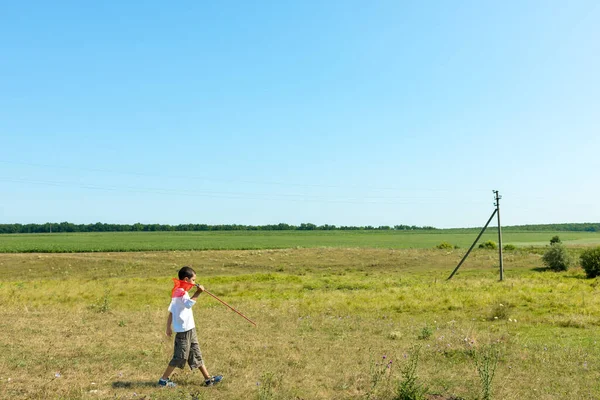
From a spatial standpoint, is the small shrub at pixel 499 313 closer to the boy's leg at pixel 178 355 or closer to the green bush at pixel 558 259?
the boy's leg at pixel 178 355

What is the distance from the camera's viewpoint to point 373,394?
8266mm

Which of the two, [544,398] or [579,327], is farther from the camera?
[579,327]

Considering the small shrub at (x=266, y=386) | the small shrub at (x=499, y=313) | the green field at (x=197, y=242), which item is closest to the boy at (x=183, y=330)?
the small shrub at (x=266, y=386)

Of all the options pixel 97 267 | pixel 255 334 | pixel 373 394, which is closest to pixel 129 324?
pixel 255 334

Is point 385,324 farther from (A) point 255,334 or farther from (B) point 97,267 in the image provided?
(B) point 97,267

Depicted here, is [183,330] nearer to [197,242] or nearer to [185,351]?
[185,351]

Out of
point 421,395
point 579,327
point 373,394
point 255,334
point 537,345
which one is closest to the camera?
point 421,395

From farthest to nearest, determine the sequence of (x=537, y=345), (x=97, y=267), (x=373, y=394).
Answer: (x=97, y=267) < (x=537, y=345) < (x=373, y=394)

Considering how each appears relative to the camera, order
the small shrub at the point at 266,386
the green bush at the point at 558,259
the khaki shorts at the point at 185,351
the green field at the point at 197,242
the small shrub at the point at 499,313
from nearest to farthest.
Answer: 1. the small shrub at the point at 266,386
2. the khaki shorts at the point at 185,351
3. the small shrub at the point at 499,313
4. the green bush at the point at 558,259
5. the green field at the point at 197,242

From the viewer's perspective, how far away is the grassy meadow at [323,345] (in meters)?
8.61

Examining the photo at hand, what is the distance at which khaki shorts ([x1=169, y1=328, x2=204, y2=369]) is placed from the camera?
28.1ft

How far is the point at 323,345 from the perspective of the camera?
12.8 m

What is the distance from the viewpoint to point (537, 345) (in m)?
12.9

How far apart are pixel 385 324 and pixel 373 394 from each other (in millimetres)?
9044
